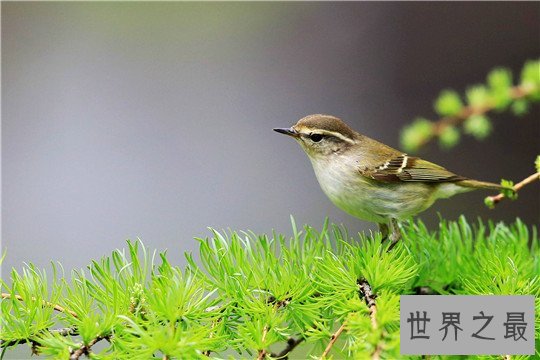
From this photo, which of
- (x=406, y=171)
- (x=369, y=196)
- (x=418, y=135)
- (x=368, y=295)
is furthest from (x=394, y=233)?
(x=368, y=295)

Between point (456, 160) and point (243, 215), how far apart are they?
1.81 meters

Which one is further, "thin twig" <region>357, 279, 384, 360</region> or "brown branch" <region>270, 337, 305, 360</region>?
"brown branch" <region>270, 337, 305, 360</region>

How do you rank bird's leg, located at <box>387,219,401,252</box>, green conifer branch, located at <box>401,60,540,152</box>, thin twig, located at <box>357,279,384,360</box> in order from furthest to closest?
green conifer branch, located at <box>401,60,540,152</box>, bird's leg, located at <box>387,219,401,252</box>, thin twig, located at <box>357,279,384,360</box>

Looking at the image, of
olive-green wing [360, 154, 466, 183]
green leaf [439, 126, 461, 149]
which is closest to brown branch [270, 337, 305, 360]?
olive-green wing [360, 154, 466, 183]

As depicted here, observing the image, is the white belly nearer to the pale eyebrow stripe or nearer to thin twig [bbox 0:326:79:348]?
the pale eyebrow stripe

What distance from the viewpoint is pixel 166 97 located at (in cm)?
553

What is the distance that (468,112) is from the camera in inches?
95.0

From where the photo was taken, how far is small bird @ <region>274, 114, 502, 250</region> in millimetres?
2379

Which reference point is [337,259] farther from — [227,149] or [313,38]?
[313,38]

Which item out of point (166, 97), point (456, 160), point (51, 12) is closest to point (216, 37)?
point (166, 97)

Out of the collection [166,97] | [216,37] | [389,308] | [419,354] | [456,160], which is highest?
[216,37]

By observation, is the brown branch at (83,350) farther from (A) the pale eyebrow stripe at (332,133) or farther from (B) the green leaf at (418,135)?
(B) the green leaf at (418,135)

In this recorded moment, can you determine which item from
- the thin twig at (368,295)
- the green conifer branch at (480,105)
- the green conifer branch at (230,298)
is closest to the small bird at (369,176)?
the green conifer branch at (480,105)

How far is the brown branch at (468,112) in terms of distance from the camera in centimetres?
232
